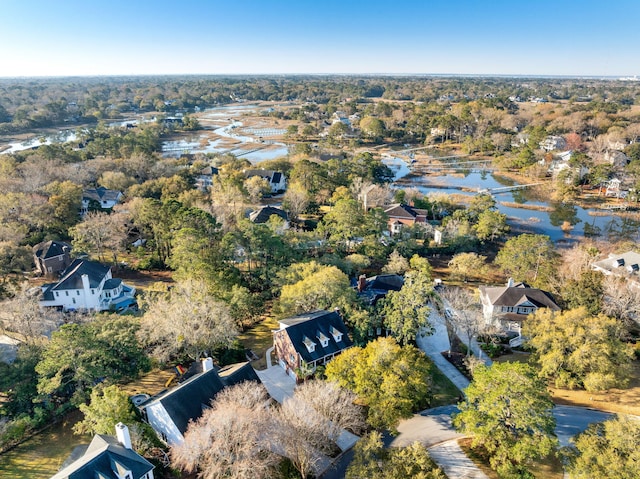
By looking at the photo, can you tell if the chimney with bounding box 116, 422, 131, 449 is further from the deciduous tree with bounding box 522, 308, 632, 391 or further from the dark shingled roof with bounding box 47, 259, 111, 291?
the deciduous tree with bounding box 522, 308, 632, 391

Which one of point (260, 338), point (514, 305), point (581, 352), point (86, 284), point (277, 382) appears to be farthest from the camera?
point (86, 284)

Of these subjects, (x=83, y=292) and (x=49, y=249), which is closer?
(x=83, y=292)

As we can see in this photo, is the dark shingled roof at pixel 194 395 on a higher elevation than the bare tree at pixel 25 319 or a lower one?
lower

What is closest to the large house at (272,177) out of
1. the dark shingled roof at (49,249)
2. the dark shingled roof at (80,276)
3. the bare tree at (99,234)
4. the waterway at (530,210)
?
the waterway at (530,210)

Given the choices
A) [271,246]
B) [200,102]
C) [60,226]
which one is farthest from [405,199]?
[200,102]

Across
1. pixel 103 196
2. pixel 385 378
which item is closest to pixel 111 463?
pixel 385 378

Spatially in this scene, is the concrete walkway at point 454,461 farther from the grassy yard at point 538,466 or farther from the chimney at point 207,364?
the chimney at point 207,364

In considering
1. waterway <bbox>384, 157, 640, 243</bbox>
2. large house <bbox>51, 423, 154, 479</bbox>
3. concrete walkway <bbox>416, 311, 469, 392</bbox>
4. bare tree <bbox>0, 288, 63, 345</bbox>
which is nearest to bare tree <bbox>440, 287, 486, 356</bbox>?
concrete walkway <bbox>416, 311, 469, 392</bbox>

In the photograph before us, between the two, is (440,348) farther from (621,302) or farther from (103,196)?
(103,196)
